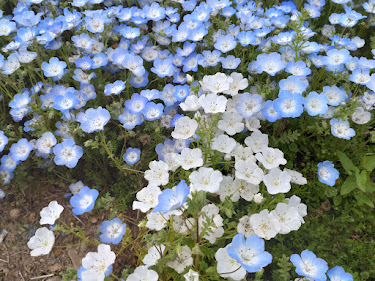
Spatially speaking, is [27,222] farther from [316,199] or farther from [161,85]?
[316,199]

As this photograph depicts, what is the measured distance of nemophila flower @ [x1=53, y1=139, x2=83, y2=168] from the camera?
2.52 m

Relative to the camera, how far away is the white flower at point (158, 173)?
2.17 m

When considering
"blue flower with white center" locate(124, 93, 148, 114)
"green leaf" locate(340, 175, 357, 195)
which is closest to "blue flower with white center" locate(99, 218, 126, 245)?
"blue flower with white center" locate(124, 93, 148, 114)

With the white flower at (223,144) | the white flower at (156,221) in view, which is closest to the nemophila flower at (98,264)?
the white flower at (156,221)

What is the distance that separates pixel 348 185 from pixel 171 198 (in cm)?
157

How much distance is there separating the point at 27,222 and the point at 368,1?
404 cm

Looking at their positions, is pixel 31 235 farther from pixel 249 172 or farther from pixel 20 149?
pixel 249 172

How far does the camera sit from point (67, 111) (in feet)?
8.55

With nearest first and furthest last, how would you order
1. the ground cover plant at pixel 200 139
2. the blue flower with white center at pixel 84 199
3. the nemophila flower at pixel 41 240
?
the ground cover plant at pixel 200 139, the nemophila flower at pixel 41 240, the blue flower with white center at pixel 84 199

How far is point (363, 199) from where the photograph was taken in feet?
8.52

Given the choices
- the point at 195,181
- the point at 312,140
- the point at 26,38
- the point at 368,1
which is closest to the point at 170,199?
the point at 195,181

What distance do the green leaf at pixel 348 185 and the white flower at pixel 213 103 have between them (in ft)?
3.90

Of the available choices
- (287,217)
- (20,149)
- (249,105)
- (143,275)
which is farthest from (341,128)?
(20,149)

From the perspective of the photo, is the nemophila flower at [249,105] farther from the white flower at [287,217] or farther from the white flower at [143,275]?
the white flower at [143,275]
